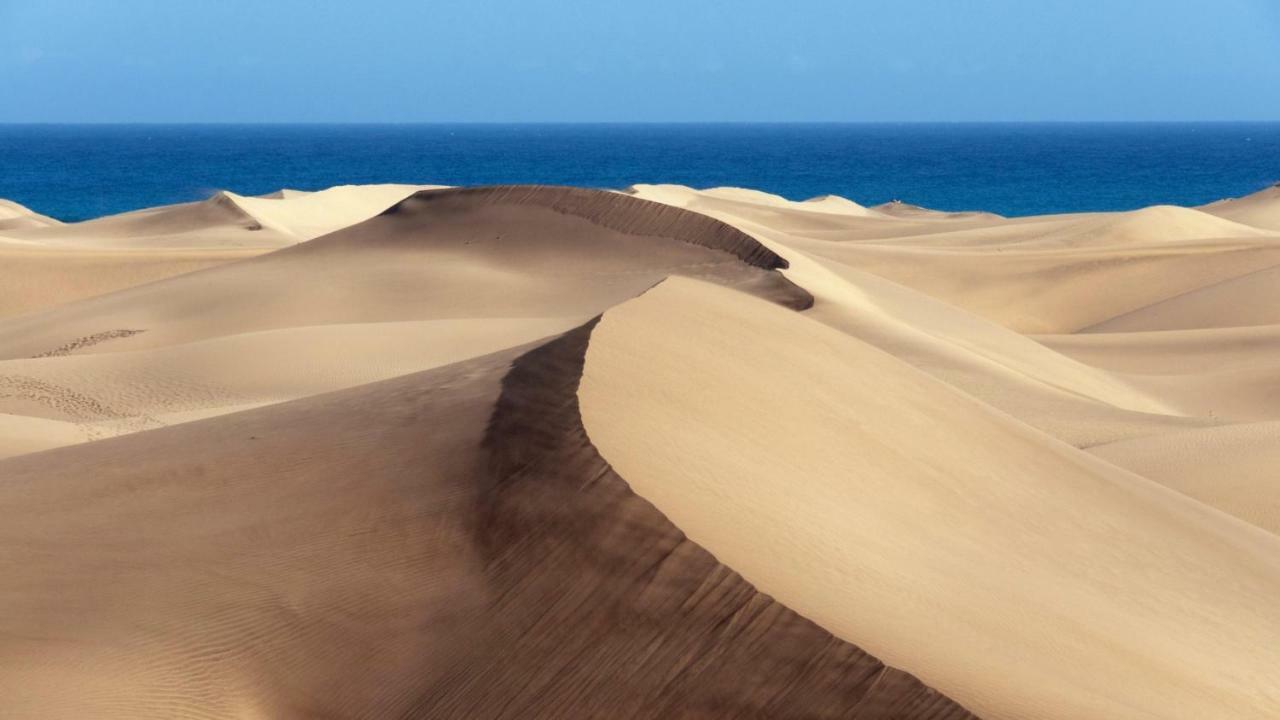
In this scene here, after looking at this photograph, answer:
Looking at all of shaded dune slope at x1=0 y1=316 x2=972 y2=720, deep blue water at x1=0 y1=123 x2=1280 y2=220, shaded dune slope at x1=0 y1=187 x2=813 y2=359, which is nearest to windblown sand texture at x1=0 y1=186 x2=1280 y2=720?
shaded dune slope at x1=0 y1=316 x2=972 y2=720

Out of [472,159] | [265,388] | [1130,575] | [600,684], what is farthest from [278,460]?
[472,159]

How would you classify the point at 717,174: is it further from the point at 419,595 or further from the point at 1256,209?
the point at 419,595

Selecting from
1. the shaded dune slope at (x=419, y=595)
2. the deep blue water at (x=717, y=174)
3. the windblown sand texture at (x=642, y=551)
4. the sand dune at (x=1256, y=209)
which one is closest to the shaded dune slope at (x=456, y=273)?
the windblown sand texture at (x=642, y=551)

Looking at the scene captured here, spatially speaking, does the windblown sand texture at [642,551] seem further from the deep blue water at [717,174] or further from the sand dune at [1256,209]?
the deep blue water at [717,174]

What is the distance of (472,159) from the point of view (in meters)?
114

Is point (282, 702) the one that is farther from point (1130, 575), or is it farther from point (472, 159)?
point (472, 159)

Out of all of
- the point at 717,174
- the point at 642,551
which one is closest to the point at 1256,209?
the point at 642,551

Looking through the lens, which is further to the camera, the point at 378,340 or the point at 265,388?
the point at 378,340

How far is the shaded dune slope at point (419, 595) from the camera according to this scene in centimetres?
439

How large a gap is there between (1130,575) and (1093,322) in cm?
2016

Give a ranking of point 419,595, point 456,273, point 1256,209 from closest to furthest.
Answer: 1. point 419,595
2. point 456,273
3. point 1256,209

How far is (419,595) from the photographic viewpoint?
4.90 meters

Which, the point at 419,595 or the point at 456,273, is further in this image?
the point at 456,273

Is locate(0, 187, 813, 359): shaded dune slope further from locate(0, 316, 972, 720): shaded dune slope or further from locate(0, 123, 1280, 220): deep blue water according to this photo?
locate(0, 123, 1280, 220): deep blue water
